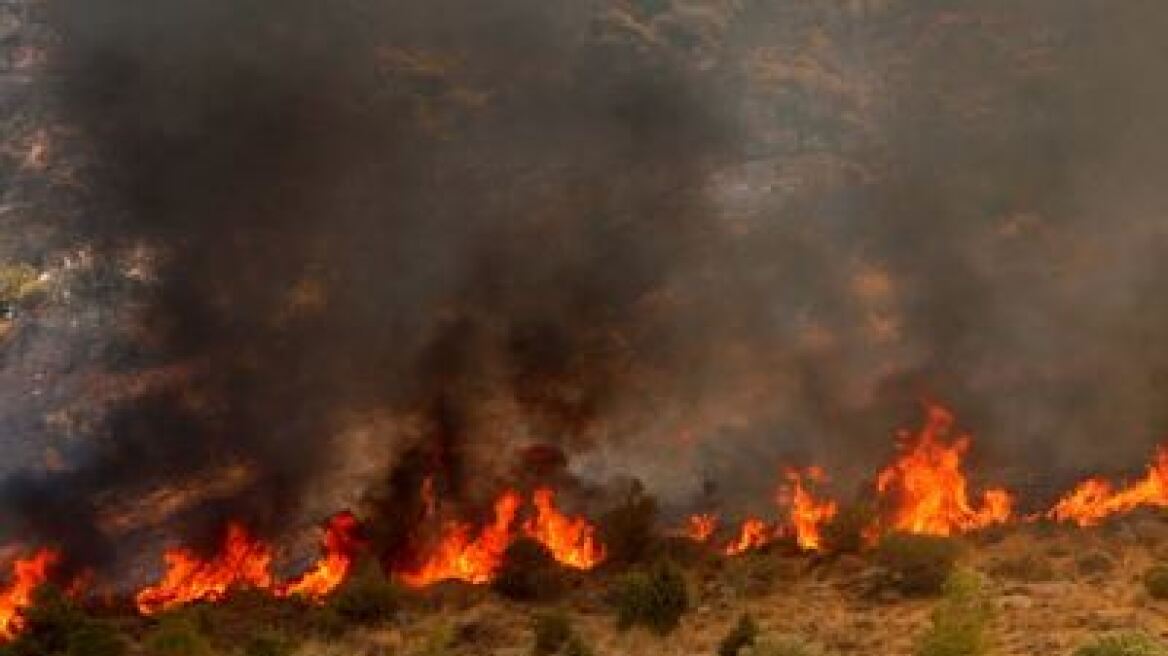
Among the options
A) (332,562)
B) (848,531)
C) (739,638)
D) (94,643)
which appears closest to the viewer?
(739,638)

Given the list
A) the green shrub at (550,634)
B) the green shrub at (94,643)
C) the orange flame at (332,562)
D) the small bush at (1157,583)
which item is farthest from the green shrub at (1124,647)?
the green shrub at (94,643)

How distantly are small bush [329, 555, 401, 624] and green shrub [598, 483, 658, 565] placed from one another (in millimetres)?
7163

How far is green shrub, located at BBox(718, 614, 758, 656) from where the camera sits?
88.3ft

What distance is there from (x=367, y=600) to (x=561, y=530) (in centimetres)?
795

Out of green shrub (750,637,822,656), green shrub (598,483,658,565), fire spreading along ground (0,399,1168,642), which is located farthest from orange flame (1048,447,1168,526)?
green shrub (750,637,822,656)

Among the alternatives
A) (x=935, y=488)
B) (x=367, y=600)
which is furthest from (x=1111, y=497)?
(x=367, y=600)

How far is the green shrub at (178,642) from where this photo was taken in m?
28.9

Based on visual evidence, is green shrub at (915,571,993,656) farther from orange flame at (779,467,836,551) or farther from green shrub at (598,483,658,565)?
green shrub at (598,483,658,565)

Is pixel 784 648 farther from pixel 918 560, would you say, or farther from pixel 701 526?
pixel 701 526

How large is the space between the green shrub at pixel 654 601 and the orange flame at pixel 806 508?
6.77 meters

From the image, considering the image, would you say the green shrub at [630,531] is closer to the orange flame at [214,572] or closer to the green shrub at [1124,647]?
the orange flame at [214,572]

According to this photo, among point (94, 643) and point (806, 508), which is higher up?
point (806, 508)

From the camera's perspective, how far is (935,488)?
3891cm

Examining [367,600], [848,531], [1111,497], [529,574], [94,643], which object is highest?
[1111,497]
